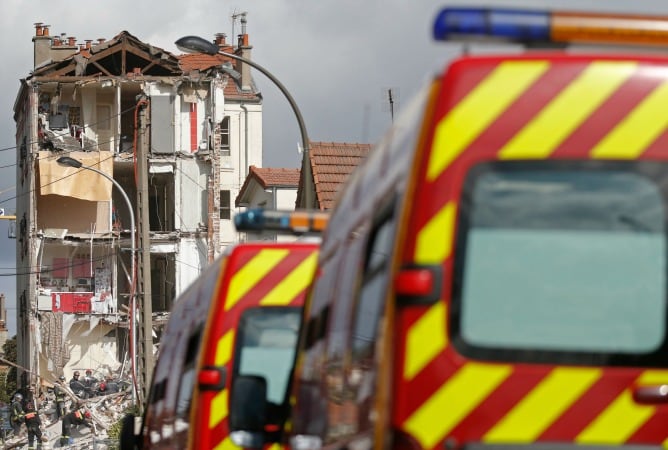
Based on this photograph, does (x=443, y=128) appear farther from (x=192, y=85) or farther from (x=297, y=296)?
(x=192, y=85)

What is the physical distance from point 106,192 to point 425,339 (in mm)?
54111

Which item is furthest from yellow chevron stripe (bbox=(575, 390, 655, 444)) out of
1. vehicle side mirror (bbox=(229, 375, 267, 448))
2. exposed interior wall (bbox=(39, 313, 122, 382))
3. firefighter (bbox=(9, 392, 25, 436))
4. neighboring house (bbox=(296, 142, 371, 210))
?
exposed interior wall (bbox=(39, 313, 122, 382))

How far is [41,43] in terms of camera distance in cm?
6500

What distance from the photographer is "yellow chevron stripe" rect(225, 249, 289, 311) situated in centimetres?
921

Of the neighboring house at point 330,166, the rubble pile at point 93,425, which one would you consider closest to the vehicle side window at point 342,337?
→ the neighboring house at point 330,166

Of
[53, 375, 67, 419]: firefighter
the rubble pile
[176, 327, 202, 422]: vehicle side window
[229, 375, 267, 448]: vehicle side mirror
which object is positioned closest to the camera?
[229, 375, 267, 448]: vehicle side mirror

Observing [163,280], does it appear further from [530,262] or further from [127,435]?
[530,262]

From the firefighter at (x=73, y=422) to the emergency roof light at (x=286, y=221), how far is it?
30032mm

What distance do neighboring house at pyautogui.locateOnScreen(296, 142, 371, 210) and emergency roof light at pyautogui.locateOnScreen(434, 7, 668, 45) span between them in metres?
30.1

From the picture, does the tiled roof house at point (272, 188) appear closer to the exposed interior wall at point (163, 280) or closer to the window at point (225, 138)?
the exposed interior wall at point (163, 280)

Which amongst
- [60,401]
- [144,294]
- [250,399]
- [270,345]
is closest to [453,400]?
[250,399]

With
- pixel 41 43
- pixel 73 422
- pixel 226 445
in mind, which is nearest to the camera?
pixel 226 445

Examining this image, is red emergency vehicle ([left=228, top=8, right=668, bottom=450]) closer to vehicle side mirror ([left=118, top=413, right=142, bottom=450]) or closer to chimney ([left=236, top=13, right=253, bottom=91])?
vehicle side mirror ([left=118, top=413, right=142, bottom=450])

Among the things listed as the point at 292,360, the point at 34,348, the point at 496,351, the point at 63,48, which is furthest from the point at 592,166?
the point at 63,48
